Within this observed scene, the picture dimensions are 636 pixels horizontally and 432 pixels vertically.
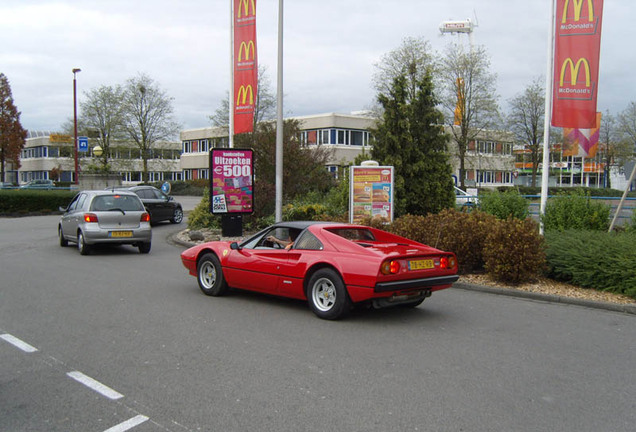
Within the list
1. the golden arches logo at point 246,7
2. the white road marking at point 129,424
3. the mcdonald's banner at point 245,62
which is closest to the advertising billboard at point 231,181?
the mcdonald's banner at point 245,62

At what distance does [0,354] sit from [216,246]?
12.1ft

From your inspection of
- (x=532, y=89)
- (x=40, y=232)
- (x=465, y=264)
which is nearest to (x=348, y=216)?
(x=465, y=264)

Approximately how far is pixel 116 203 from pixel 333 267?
29.0ft

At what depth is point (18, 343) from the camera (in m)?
5.91

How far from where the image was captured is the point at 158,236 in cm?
1855

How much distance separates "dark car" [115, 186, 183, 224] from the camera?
2125 cm

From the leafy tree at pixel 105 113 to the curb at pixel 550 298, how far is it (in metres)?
46.8

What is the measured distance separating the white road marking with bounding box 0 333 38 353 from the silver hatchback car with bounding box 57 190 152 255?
7.56 meters

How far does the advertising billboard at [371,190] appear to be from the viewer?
14273mm

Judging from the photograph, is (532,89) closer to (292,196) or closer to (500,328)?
(292,196)

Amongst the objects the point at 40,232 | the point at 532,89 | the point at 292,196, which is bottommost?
the point at 40,232

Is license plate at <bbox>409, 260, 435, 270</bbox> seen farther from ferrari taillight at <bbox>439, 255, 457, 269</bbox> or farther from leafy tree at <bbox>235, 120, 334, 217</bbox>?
leafy tree at <bbox>235, 120, 334, 217</bbox>

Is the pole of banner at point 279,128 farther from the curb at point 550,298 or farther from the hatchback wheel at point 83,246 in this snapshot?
the curb at point 550,298

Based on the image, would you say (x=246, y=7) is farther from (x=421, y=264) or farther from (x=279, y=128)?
(x=421, y=264)
